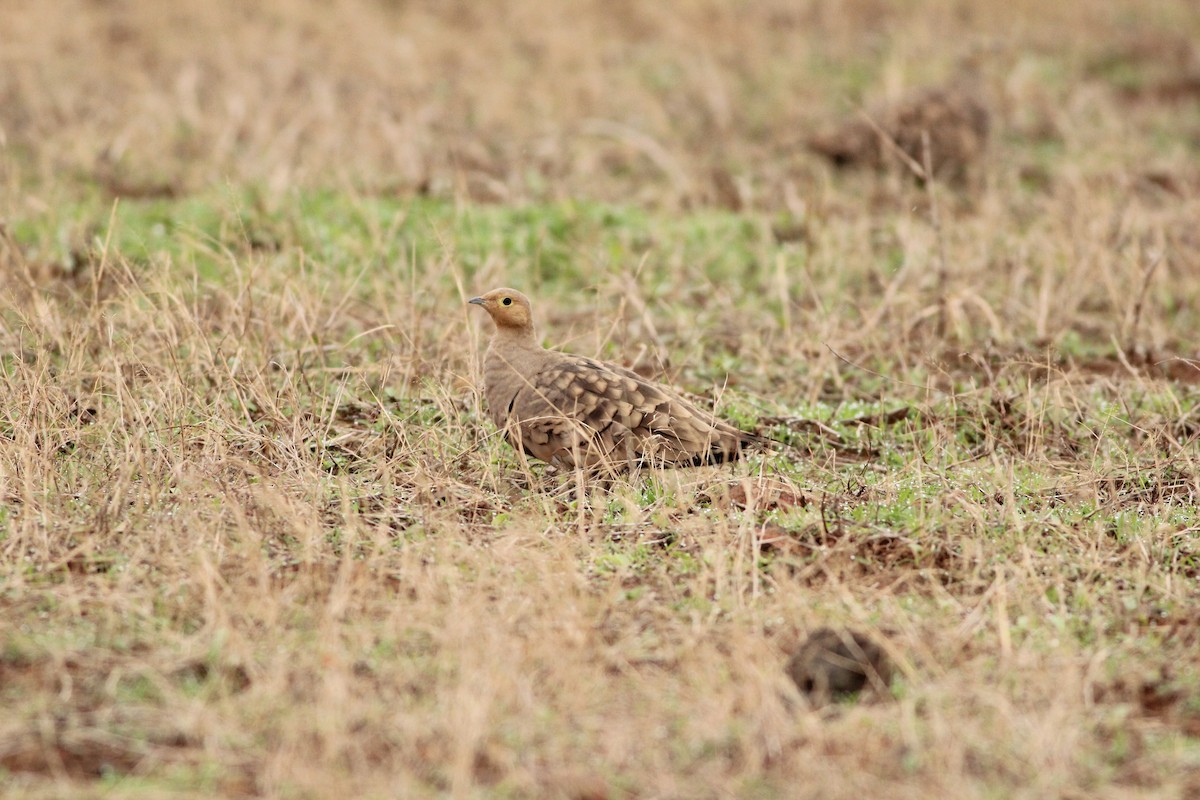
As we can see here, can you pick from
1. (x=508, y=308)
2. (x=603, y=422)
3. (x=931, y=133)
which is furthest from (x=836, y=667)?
(x=931, y=133)

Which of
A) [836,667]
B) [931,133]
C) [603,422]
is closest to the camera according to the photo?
[836,667]

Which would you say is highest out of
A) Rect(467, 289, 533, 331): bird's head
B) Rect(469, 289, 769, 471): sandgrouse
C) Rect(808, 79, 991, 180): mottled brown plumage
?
Rect(467, 289, 533, 331): bird's head

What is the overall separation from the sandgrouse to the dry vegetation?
0.13 meters

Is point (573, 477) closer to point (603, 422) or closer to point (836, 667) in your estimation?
point (603, 422)

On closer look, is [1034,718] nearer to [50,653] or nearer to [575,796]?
[575,796]

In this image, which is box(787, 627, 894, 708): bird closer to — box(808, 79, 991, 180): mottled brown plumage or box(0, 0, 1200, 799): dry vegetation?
box(0, 0, 1200, 799): dry vegetation

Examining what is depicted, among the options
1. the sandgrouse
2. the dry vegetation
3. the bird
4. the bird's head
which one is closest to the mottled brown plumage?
the dry vegetation

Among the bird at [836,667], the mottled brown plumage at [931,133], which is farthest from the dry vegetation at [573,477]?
the mottled brown plumage at [931,133]

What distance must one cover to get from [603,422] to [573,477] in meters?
0.25

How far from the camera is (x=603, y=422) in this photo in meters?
5.57

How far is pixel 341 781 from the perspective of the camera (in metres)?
3.40

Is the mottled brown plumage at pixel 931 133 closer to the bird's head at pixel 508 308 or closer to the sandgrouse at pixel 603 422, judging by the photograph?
the bird's head at pixel 508 308

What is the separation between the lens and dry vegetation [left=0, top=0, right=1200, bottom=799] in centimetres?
367

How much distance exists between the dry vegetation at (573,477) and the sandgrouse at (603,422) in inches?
4.9
